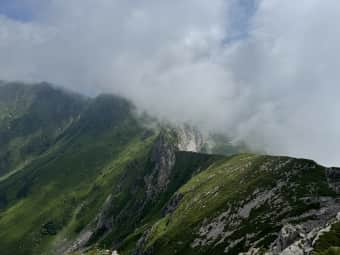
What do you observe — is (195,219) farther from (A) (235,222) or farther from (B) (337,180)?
(B) (337,180)

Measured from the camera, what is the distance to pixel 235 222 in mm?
152500

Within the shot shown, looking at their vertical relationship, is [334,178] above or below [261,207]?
above

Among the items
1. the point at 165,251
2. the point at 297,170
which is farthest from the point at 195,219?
the point at 297,170

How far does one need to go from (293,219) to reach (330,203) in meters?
12.2

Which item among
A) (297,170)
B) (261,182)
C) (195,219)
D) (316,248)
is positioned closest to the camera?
(316,248)

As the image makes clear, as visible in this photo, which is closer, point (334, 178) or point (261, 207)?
point (334, 178)

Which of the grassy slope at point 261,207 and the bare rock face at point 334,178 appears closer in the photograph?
the grassy slope at point 261,207

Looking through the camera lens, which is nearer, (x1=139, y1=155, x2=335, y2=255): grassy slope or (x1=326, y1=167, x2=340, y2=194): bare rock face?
(x1=139, y1=155, x2=335, y2=255): grassy slope

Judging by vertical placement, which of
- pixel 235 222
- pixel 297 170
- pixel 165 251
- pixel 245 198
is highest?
pixel 297 170

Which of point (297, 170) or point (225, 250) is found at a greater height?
point (297, 170)

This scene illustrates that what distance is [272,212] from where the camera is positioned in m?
134

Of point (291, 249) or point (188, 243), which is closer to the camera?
point (291, 249)

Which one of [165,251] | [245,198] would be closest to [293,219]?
[245,198]

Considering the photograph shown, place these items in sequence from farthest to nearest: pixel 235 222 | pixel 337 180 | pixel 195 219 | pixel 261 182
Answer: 1. pixel 195 219
2. pixel 261 182
3. pixel 235 222
4. pixel 337 180
